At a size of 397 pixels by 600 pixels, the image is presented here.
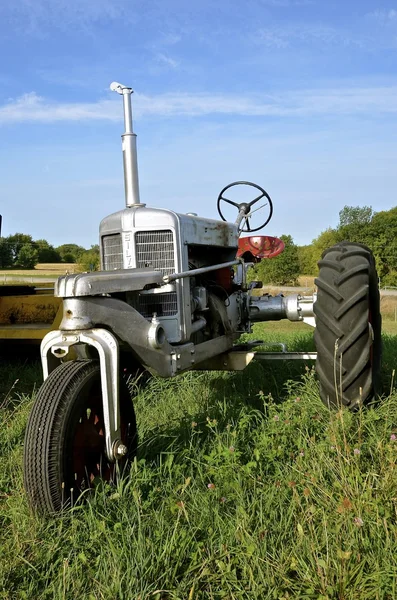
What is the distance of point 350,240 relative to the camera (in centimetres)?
4378

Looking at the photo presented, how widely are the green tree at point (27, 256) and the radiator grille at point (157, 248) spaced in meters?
45.3

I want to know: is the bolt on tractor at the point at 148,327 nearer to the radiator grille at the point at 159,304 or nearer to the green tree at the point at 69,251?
the radiator grille at the point at 159,304

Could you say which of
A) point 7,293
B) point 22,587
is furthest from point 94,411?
point 7,293

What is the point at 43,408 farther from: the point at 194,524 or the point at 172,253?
the point at 172,253

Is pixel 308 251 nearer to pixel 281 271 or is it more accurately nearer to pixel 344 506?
pixel 281 271

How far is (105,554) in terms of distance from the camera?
2.43 meters

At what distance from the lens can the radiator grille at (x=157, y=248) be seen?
399 centimetres

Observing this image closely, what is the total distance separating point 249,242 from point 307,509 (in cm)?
388

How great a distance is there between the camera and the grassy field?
223 cm

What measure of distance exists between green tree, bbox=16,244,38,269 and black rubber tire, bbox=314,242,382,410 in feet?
150

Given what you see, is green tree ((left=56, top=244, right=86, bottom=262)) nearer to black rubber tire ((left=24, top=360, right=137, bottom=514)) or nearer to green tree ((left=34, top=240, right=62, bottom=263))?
green tree ((left=34, top=240, right=62, bottom=263))

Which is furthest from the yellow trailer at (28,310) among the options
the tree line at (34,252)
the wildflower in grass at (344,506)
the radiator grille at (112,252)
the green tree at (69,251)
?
the green tree at (69,251)

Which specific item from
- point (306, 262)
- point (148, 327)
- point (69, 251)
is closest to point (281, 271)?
point (306, 262)

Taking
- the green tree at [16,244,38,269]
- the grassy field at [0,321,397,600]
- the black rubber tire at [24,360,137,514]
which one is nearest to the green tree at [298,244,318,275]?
the green tree at [16,244,38,269]
